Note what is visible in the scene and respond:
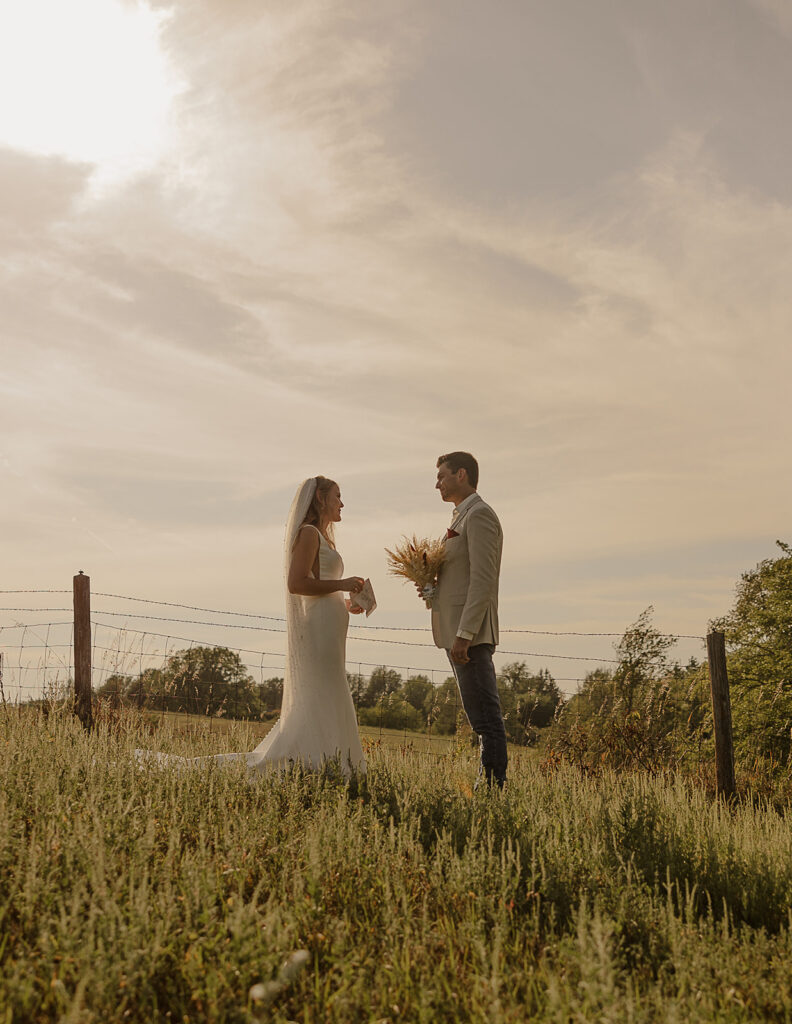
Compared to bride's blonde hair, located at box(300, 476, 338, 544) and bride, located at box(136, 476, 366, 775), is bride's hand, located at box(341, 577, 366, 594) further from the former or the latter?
bride's blonde hair, located at box(300, 476, 338, 544)

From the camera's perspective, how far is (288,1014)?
2721 mm

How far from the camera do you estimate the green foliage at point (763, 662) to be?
12305mm

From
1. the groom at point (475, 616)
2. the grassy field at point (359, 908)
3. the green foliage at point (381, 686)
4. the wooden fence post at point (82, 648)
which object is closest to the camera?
the grassy field at point (359, 908)

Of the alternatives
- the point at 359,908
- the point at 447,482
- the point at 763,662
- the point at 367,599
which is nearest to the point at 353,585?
the point at 367,599

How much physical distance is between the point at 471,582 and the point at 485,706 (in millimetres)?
908

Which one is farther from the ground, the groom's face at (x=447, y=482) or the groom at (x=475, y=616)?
the groom's face at (x=447, y=482)

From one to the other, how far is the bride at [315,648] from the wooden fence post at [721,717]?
452cm

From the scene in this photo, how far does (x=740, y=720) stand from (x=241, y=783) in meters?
9.98

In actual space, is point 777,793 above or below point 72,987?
below

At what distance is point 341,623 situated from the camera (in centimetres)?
638

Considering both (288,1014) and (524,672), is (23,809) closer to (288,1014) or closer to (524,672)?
(288,1014)

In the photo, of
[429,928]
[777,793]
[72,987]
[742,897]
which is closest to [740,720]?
[777,793]

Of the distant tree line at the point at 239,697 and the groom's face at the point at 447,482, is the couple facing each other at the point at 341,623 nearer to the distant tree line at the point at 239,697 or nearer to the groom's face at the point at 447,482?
the groom's face at the point at 447,482

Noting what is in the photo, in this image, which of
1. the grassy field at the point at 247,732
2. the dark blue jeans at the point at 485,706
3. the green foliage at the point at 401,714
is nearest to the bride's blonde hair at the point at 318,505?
the dark blue jeans at the point at 485,706
